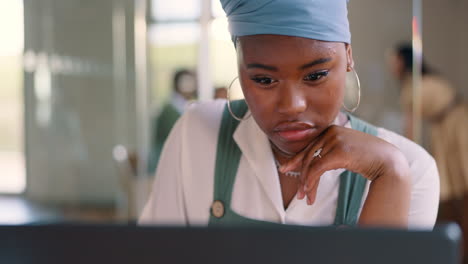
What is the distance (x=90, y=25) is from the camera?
6074mm

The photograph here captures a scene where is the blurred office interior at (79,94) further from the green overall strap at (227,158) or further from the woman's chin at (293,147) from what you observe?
the woman's chin at (293,147)

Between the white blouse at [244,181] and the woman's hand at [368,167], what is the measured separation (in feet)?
0.26

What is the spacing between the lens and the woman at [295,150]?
0.75 m

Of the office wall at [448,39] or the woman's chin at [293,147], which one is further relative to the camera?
the office wall at [448,39]

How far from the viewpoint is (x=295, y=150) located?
85 cm

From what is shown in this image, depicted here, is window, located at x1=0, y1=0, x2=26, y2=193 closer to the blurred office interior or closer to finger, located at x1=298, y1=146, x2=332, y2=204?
the blurred office interior

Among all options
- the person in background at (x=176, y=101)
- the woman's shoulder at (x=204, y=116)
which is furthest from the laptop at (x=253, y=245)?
the person in background at (x=176, y=101)

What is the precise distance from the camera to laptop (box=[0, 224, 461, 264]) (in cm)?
38

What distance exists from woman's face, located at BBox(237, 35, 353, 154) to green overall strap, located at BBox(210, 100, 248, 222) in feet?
0.54

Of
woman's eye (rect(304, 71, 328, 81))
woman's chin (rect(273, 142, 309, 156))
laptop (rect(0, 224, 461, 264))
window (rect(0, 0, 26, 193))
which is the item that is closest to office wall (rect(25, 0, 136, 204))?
window (rect(0, 0, 26, 193))

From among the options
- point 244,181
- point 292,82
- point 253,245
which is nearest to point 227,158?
point 244,181

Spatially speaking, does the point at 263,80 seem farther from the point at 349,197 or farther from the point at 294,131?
the point at 349,197

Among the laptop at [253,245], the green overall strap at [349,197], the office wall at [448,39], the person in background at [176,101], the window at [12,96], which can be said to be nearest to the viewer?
the laptop at [253,245]

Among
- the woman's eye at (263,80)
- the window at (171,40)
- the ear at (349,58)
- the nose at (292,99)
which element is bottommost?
the nose at (292,99)
